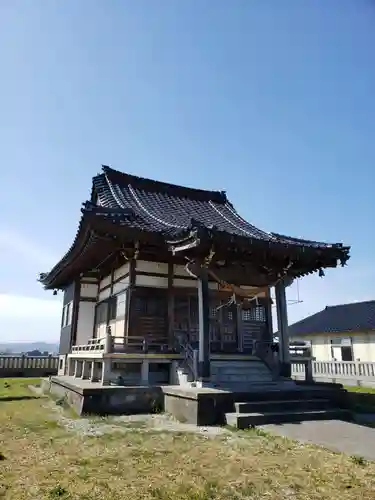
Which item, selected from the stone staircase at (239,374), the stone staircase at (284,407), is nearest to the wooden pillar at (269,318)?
the stone staircase at (239,374)

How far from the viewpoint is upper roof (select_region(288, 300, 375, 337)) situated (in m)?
28.1

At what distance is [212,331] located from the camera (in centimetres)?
1412

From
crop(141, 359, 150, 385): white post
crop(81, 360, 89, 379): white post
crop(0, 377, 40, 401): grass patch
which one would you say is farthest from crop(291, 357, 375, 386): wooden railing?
crop(0, 377, 40, 401): grass patch

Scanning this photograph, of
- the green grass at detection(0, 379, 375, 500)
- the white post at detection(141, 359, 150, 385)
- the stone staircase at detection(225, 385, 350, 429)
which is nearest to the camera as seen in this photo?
the green grass at detection(0, 379, 375, 500)

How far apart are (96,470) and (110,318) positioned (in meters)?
10.4

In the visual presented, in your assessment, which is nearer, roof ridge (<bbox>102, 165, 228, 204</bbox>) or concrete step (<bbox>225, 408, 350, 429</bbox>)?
concrete step (<bbox>225, 408, 350, 429</bbox>)

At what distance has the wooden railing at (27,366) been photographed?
2370 centimetres

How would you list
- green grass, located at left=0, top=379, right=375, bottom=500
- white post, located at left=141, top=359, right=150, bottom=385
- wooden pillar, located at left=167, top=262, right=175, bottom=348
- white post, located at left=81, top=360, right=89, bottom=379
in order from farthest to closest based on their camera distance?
1. white post, located at left=81, top=360, right=89, bottom=379
2. wooden pillar, located at left=167, top=262, right=175, bottom=348
3. white post, located at left=141, top=359, right=150, bottom=385
4. green grass, located at left=0, top=379, right=375, bottom=500

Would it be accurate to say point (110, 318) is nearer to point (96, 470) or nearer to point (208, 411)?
point (208, 411)

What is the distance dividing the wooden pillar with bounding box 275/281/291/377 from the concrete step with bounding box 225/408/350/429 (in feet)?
9.52

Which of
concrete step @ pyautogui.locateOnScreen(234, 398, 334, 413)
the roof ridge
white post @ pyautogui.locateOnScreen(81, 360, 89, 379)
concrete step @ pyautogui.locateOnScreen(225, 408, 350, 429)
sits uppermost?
the roof ridge

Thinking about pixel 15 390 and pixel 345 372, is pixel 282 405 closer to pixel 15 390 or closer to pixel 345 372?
pixel 15 390

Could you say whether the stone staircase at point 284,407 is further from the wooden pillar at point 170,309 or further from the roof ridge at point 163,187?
the roof ridge at point 163,187

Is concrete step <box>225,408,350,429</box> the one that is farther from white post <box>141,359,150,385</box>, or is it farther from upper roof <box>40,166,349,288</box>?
upper roof <box>40,166,349,288</box>
